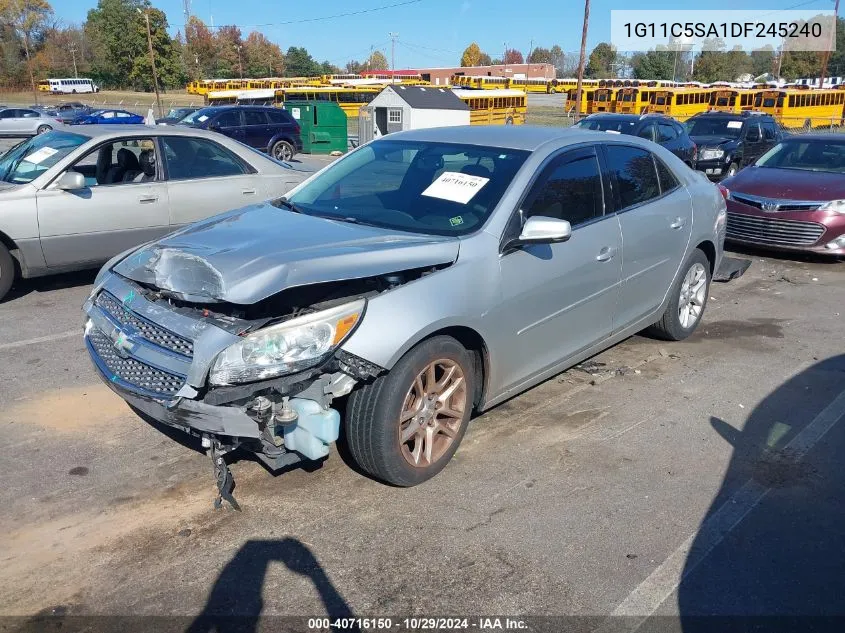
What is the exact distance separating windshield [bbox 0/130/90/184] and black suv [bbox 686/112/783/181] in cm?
1432

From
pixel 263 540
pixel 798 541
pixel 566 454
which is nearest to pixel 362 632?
pixel 263 540

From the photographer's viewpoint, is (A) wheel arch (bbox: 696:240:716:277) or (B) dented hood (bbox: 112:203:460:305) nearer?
(B) dented hood (bbox: 112:203:460:305)

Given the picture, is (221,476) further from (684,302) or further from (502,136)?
(684,302)

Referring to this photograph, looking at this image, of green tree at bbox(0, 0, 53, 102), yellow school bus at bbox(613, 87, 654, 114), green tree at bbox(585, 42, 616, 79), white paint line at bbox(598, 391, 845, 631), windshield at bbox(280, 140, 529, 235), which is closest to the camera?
white paint line at bbox(598, 391, 845, 631)

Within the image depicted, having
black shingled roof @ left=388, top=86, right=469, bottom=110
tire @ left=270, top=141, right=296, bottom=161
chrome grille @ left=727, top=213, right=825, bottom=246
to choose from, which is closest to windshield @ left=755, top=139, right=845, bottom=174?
chrome grille @ left=727, top=213, right=825, bottom=246

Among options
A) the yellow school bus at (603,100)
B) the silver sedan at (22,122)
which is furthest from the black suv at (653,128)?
the yellow school bus at (603,100)

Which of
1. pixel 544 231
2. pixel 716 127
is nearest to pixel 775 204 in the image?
pixel 544 231

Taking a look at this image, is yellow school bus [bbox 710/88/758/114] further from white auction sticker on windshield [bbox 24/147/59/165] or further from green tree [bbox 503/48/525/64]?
green tree [bbox 503/48/525/64]

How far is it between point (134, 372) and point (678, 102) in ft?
134

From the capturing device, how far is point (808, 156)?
401 inches

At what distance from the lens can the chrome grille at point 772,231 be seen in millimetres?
8805

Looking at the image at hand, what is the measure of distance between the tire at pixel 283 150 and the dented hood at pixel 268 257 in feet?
59.4

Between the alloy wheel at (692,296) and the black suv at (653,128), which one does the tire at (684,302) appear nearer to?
the alloy wheel at (692,296)

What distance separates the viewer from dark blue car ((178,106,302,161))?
804 inches
